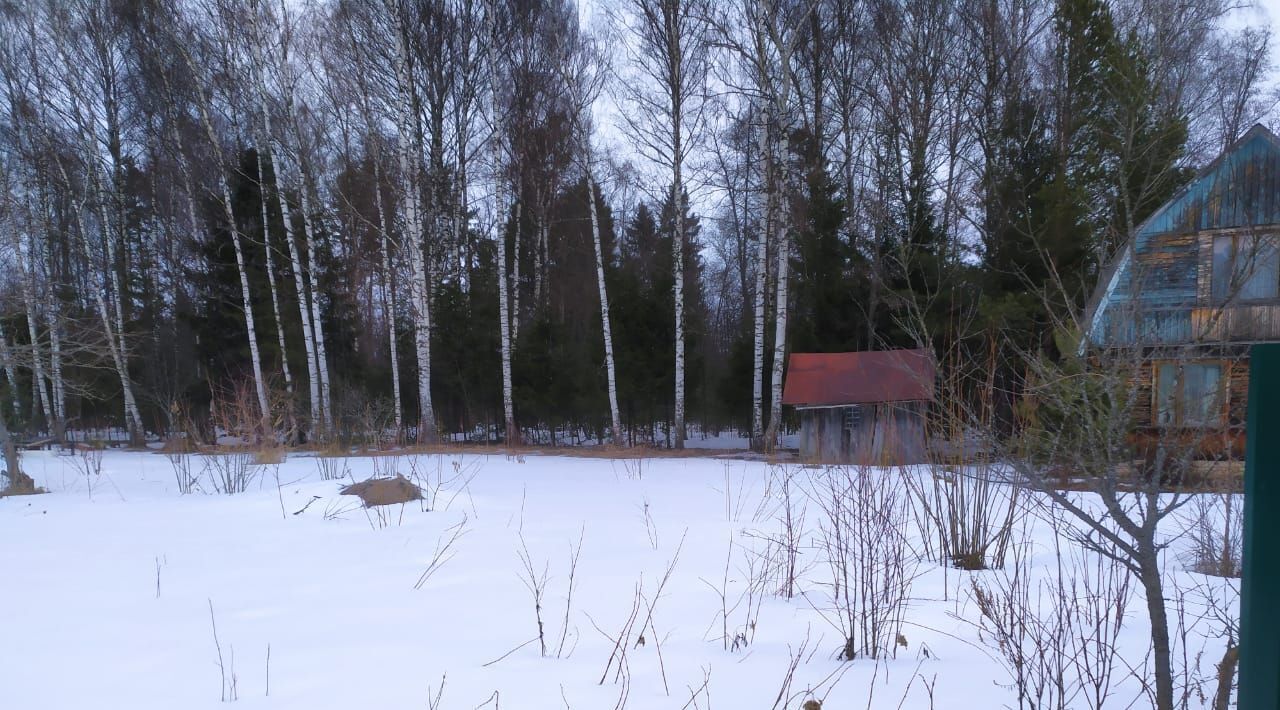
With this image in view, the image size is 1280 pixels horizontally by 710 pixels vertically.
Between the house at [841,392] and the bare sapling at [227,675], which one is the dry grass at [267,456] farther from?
the house at [841,392]

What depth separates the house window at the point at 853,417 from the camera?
11.7 metres

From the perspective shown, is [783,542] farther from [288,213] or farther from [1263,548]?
[288,213]

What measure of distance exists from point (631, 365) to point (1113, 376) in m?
14.9

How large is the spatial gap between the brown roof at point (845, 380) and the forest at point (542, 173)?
583 mm

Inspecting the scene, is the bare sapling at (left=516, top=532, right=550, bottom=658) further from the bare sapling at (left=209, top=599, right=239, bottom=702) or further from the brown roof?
the brown roof

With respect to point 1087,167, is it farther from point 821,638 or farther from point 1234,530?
point 821,638

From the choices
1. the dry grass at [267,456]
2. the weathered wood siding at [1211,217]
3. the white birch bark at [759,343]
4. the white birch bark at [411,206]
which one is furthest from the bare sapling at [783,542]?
the white birch bark at [411,206]

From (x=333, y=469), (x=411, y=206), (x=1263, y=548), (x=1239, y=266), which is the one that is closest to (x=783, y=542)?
(x=1263, y=548)

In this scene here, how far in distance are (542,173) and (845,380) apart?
914cm

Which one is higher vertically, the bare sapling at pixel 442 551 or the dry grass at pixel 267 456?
the dry grass at pixel 267 456

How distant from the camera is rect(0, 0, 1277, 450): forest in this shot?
40.6 feet

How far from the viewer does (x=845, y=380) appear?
11.7 meters

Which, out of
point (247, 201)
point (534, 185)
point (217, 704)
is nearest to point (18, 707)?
point (217, 704)

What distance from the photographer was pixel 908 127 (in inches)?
584
